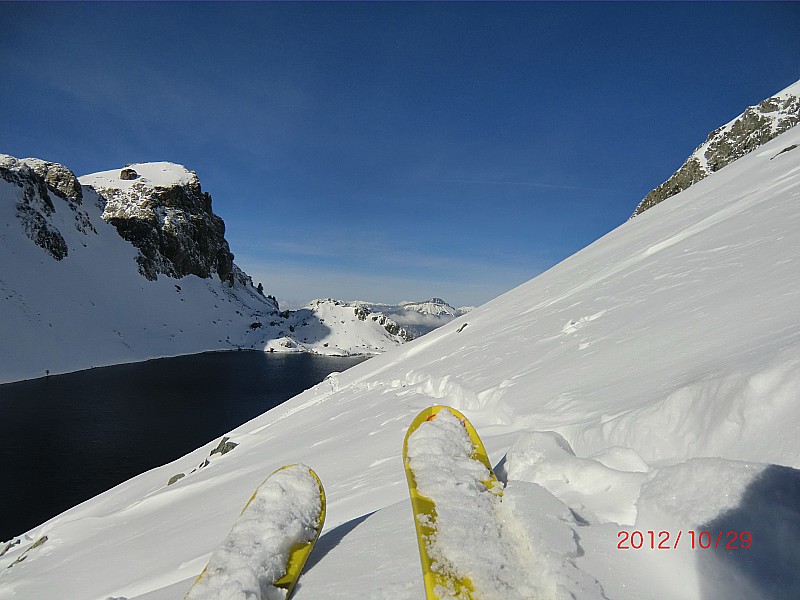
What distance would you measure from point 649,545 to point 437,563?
48.3 inches

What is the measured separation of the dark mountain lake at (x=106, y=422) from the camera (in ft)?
65.7

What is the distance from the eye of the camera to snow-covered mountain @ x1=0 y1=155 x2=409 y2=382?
194 ft

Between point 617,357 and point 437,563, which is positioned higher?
point 617,357

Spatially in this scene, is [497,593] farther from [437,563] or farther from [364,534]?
[364,534]

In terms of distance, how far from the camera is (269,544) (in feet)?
9.97

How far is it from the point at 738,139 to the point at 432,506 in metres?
109

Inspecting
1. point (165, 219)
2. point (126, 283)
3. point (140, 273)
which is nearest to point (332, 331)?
point (140, 273)

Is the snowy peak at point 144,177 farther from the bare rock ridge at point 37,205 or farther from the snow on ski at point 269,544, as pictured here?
the snow on ski at point 269,544

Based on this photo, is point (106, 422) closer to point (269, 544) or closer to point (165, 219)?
point (269, 544)

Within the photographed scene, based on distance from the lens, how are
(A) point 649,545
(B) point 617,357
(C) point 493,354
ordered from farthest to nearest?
(C) point 493,354, (B) point 617,357, (A) point 649,545

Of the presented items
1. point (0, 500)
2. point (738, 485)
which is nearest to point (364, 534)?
point (738, 485)

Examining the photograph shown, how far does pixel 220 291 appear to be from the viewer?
355 feet

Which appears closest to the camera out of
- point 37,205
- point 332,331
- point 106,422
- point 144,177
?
point 106,422

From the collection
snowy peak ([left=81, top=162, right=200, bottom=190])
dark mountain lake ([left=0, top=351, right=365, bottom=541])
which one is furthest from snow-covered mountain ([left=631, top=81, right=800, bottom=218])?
snowy peak ([left=81, top=162, right=200, bottom=190])
